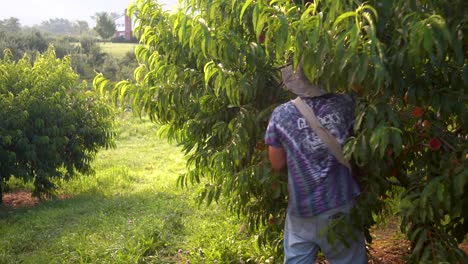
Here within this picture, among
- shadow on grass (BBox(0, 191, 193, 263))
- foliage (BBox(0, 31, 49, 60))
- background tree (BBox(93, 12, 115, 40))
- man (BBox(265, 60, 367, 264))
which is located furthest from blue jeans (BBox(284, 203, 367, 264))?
background tree (BBox(93, 12, 115, 40))

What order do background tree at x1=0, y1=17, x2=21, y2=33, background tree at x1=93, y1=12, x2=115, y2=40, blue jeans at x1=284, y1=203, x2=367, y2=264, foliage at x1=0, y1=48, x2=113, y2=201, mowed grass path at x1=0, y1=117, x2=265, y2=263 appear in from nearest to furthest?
blue jeans at x1=284, y1=203, x2=367, y2=264 < mowed grass path at x1=0, y1=117, x2=265, y2=263 < foliage at x1=0, y1=48, x2=113, y2=201 < background tree at x1=93, y1=12, x2=115, y2=40 < background tree at x1=0, y1=17, x2=21, y2=33

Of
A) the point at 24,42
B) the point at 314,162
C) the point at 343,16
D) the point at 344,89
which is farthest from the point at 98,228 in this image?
the point at 24,42

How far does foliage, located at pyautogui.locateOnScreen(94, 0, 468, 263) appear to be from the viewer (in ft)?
7.04

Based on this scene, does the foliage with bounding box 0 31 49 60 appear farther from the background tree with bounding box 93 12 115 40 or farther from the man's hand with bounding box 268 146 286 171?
the man's hand with bounding box 268 146 286 171

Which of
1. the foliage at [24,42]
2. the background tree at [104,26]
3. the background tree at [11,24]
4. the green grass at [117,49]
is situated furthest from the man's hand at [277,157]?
the background tree at [11,24]

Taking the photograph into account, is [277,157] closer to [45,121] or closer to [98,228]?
[98,228]

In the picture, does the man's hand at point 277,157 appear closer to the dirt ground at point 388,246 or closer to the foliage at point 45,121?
the dirt ground at point 388,246

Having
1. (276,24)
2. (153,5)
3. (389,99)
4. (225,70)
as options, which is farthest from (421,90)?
(153,5)

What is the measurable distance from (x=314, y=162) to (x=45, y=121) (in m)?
6.42

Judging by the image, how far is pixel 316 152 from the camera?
255cm

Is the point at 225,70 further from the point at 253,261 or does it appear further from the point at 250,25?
the point at 253,261

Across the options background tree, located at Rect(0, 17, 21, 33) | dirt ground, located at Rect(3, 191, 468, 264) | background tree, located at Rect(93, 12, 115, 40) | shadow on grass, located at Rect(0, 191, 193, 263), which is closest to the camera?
dirt ground, located at Rect(3, 191, 468, 264)

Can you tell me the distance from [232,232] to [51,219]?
2643mm

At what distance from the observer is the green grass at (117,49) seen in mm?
37531
